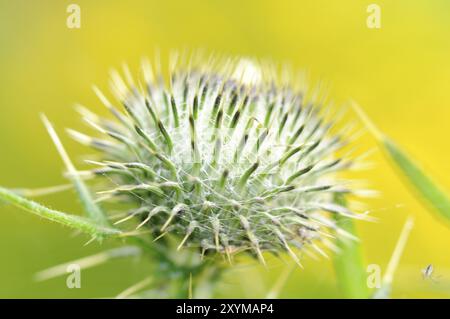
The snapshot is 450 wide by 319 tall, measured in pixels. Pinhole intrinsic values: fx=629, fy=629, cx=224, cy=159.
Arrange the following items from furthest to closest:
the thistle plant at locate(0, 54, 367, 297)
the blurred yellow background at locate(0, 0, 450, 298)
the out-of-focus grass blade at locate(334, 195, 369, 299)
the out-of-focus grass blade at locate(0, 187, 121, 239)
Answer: the blurred yellow background at locate(0, 0, 450, 298)
the out-of-focus grass blade at locate(334, 195, 369, 299)
the thistle plant at locate(0, 54, 367, 297)
the out-of-focus grass blade at locate(0, 187, 121, 239)

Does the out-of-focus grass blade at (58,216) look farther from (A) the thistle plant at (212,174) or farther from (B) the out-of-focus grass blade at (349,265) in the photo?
(B) the out-of-focus grass blade at (349,265)

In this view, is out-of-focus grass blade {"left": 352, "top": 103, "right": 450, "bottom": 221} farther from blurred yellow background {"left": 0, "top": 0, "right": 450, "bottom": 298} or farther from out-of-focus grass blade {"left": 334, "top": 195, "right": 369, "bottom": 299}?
blurred yellow background {"left": 0, "top": 0, "right": 450, "bottom": 298}

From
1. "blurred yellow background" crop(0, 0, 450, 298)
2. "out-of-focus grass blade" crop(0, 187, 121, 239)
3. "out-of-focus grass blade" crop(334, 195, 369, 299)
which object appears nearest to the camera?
"out-of-focus grass blade" crop(0, 187, 121, 239)

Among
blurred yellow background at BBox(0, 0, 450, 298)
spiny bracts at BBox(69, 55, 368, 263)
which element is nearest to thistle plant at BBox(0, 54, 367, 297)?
spiny bracts at BBox(69, 55, 368, 263)

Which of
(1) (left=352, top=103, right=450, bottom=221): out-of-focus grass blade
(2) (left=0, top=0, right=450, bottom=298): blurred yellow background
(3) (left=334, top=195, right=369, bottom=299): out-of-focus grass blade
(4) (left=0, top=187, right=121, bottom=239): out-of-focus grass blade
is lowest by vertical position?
(3) (left=334, top=195, right=369, bottom=299): out-of-focus grass blade

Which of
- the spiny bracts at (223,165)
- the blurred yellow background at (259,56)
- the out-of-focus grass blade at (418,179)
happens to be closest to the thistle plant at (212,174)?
the spiny bracts at (223,165)

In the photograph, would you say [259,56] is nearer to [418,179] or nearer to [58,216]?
[418,179]
